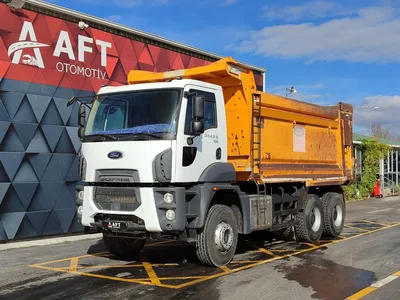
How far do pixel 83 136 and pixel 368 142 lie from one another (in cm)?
2302

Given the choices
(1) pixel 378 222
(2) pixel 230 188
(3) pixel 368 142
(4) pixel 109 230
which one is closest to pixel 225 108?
(2) pixel 230 188

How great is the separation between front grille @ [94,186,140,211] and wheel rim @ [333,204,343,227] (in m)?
6.28

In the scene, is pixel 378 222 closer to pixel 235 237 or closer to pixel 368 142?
pixel 235 237

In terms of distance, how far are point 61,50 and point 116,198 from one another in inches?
241

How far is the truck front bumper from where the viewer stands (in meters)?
7.08

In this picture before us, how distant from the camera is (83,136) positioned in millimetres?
8000

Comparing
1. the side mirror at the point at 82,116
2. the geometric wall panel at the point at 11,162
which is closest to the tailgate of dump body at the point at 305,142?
the side mirror at the point at 82,116

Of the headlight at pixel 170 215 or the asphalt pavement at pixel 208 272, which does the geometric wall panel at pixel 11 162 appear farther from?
the headlight at pixel 170 215

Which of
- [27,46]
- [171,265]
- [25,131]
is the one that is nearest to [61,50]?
[27,46]

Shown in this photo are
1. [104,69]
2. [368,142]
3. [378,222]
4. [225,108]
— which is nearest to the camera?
[225,108]

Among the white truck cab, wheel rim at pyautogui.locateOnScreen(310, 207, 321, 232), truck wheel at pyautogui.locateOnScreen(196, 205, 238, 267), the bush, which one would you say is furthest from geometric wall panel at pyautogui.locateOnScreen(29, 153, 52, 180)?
the bush

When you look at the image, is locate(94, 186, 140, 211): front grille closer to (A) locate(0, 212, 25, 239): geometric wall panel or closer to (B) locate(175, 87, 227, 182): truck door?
(B) locate(175, 87, 227, 182): truck door

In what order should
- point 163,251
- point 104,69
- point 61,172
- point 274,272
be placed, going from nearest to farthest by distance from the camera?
1. point 274,272
2. point 163,251
3. point 61,172
4. point 104,69

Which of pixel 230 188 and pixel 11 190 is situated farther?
pixel 11 190
